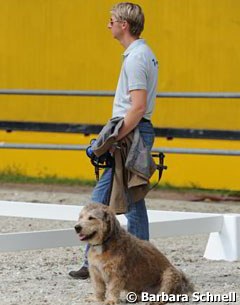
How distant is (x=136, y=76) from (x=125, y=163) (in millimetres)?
504

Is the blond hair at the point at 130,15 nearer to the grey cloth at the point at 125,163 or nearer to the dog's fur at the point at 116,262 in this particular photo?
the grey cloth at the point at 125,163

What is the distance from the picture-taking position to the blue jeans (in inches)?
256

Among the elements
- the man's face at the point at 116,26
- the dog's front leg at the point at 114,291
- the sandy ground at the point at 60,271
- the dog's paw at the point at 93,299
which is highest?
the man's face at the point at 116,26

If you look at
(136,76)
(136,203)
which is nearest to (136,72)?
(136,76)

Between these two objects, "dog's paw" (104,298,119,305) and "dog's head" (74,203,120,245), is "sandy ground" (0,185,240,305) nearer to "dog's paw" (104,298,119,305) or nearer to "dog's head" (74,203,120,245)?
"dog's paw" (104,298,119,305)

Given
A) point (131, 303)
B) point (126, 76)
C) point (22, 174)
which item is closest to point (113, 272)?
point (131, 303)

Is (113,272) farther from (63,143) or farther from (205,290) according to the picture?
(63,143)

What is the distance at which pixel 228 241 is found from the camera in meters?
7.61

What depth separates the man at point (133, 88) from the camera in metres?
6.32

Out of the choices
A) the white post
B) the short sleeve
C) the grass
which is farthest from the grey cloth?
the grass

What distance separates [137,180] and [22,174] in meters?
6.03

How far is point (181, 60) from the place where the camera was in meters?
11.3

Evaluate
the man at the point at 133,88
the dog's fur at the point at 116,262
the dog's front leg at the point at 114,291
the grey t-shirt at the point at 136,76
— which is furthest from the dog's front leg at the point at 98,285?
the grey t-shirt at the point at 136,76

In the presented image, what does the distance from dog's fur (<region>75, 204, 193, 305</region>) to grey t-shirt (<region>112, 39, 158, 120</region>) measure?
725 millimetres
